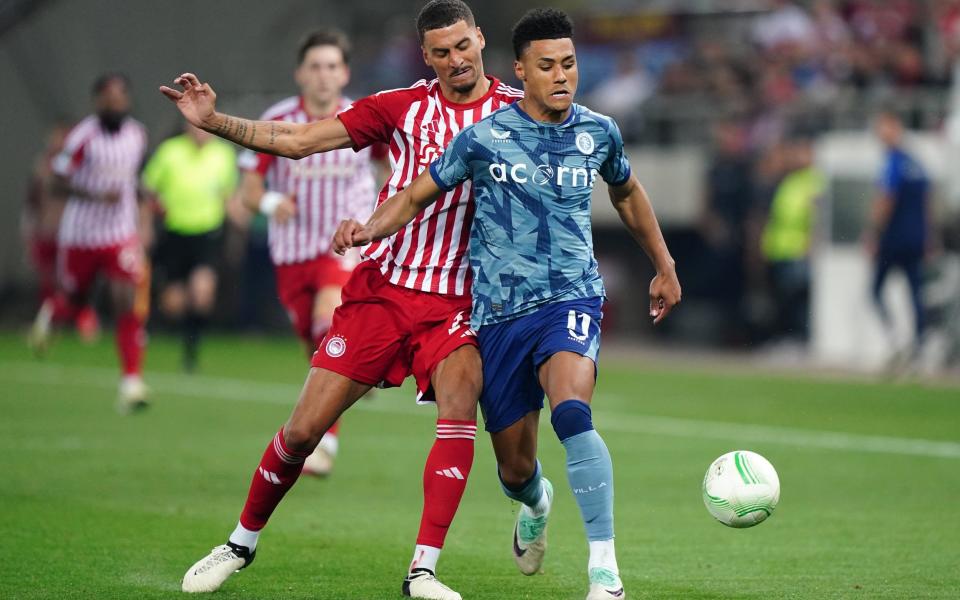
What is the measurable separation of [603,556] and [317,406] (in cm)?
134

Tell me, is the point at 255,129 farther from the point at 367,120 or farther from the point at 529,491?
the point at 529,491

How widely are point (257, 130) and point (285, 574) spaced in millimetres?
1914

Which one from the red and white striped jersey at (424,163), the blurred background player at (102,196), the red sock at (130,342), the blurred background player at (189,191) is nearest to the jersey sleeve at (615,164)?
the red and white striped jersey at (424,163)

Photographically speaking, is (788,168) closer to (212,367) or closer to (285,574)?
(212,367)

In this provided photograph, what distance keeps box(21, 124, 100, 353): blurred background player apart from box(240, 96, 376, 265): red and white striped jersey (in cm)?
772

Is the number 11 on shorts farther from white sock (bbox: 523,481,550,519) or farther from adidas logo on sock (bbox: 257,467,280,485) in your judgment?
adidas logo on sock (bbox: 257,467,280,485)

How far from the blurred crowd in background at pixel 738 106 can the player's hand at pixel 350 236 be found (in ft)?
40.0

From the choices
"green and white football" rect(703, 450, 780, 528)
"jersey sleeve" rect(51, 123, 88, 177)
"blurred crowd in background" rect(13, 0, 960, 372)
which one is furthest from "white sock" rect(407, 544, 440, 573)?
"blurred crowd in background" rect(13, 0, 960, 372)

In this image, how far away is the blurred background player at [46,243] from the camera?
1847 cm

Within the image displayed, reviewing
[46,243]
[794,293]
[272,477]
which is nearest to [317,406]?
[272,477]

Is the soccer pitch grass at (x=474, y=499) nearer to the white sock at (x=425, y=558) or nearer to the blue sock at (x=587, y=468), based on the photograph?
the white sock at (x=425, y=558)

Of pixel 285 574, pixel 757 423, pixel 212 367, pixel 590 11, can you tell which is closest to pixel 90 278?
pixel 212 367

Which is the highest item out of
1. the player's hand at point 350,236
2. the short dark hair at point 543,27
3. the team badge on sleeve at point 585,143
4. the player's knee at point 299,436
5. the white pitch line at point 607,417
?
the short dark hair at point 543,27

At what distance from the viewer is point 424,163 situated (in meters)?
6.64
